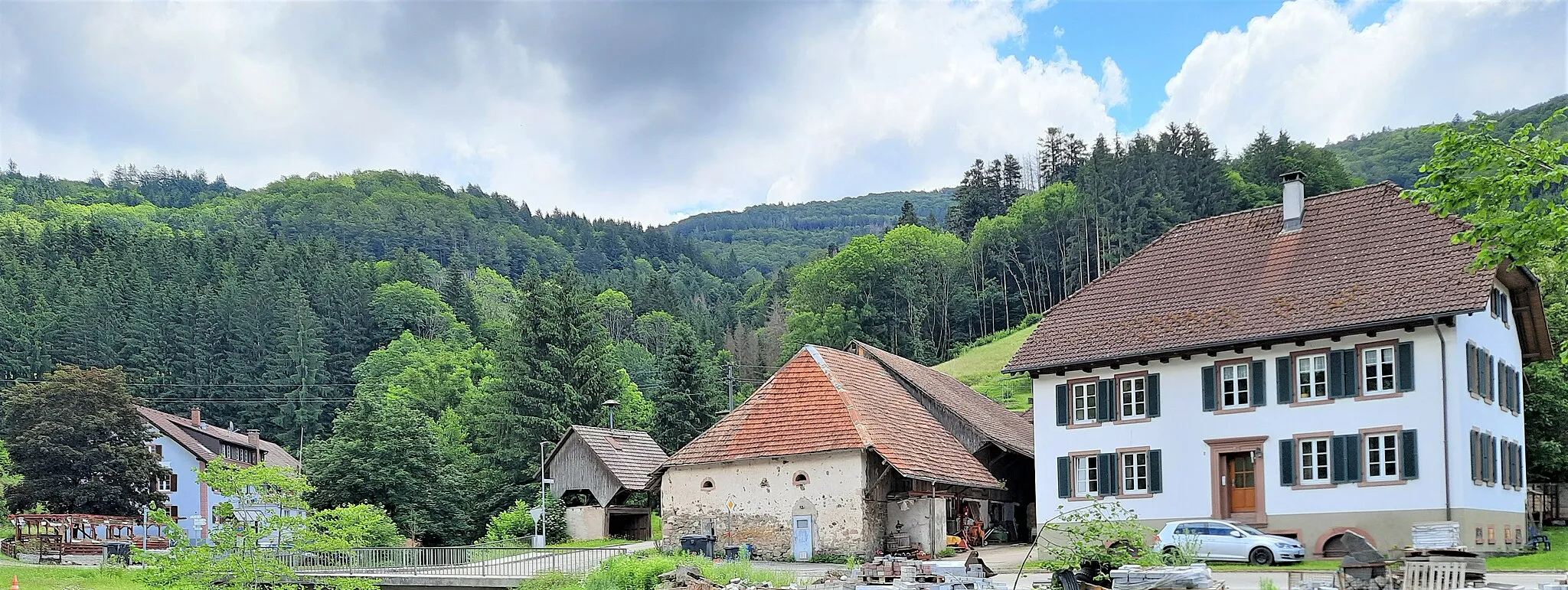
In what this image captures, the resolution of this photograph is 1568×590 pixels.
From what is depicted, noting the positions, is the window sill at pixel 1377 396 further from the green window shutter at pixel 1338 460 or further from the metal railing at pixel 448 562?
the metal railing at pixel 448 562

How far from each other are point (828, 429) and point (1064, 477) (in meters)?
6.85

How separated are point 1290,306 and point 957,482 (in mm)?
11356

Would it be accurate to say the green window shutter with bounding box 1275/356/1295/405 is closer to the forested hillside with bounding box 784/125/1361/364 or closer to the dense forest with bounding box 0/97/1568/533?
the dense forest with bounding box 0/97/1568/533

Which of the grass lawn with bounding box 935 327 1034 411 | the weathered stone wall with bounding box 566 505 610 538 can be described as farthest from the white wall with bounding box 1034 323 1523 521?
the grass lawn with bounding box 935 327 1034 411

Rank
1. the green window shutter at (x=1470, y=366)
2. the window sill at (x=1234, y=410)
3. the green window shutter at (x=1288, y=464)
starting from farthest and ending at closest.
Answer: the window sill at (x=1234, y=410) → the green window shutter at (x=1288, y=464) → the green window shutter at (x=1470, y=366)

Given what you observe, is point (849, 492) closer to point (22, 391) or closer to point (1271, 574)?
point (1271, 574)

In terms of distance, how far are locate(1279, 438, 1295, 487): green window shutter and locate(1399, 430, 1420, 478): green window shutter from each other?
2.60 metres

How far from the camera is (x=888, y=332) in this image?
119 meters

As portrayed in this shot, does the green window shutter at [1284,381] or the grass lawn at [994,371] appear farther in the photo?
the grass lawn at [994,371]

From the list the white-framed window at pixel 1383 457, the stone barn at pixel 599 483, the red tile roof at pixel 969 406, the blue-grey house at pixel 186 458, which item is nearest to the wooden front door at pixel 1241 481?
the white-framed window at pixel 1383 457

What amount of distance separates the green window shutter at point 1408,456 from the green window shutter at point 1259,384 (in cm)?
349

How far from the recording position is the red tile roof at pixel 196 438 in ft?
273

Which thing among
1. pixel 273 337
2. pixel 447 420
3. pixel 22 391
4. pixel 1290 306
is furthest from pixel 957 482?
pixel 273 337

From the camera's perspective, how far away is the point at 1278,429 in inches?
1403
